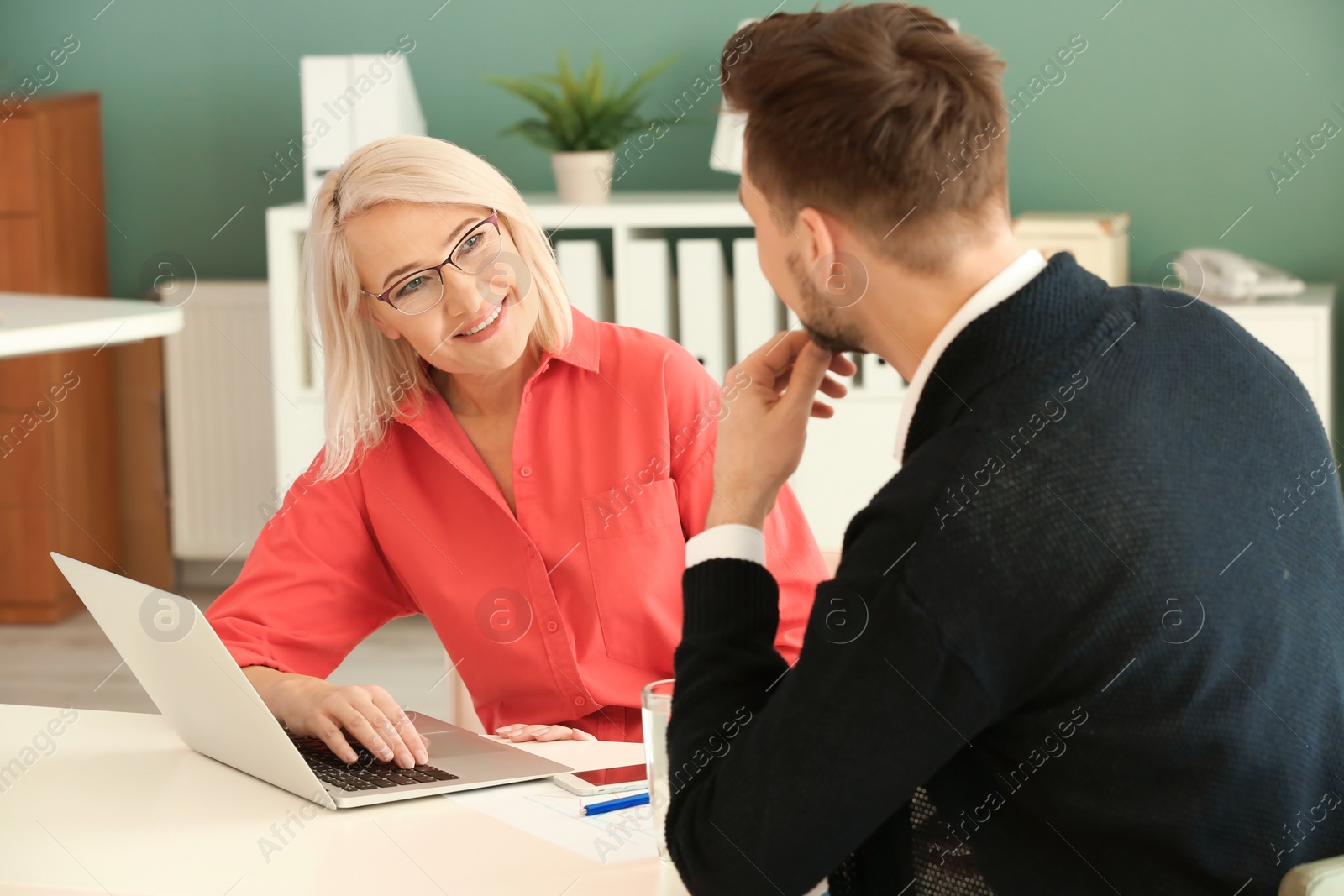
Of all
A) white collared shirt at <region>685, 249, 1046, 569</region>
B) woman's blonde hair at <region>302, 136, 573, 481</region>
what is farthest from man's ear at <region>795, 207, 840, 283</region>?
woman's blonde hair at <region>302, 136, 573, 481</region>

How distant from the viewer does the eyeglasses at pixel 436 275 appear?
1.60 meters

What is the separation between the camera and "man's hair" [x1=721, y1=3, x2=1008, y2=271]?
983mm

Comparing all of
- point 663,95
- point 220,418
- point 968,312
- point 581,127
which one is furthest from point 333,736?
→ point 220,418

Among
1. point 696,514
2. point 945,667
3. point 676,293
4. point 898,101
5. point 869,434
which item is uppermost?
point 898,101

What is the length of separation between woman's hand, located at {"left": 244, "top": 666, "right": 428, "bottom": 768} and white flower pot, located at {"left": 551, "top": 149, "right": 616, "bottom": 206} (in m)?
2.46

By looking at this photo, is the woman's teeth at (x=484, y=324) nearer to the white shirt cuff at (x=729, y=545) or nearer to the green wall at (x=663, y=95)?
the white shirt cuff at (x=729, y=545)

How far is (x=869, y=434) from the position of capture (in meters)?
3.60

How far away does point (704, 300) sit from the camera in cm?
361

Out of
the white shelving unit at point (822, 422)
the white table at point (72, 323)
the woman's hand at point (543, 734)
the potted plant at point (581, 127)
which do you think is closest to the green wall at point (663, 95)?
the potted plant at point (581, 127)

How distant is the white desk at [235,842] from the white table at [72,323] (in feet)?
4.59

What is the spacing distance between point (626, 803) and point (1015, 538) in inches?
18.6

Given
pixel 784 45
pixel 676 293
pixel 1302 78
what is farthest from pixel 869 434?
pixel 784 45

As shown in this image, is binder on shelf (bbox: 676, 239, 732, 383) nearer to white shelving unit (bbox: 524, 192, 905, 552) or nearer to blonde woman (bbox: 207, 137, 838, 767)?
white shelving unit (bbox: 524, 192, 905, 552)

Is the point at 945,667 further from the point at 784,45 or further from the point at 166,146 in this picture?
the point at 166,146
